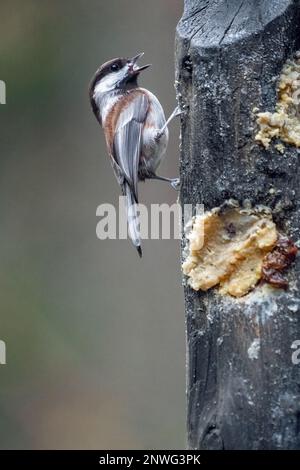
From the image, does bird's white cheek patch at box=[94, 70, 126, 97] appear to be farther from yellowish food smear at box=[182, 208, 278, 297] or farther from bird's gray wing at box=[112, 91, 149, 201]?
yellowish food smear at box=[182, 208, 278, 297]

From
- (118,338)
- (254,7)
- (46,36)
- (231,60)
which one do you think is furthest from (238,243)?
(46,36)

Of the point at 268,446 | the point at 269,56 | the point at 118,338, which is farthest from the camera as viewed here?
the point at 118,338

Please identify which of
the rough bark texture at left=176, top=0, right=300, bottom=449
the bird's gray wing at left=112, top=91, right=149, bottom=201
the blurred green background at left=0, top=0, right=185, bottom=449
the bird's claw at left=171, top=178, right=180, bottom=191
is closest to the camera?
the rough bark texture at left=176, top=0, right=300, bottom=449

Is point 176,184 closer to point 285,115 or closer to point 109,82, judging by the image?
point 285,115

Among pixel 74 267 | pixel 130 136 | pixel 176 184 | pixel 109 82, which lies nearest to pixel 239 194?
pixel 176 184

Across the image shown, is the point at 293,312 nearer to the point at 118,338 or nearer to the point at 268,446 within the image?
the point at 268,446

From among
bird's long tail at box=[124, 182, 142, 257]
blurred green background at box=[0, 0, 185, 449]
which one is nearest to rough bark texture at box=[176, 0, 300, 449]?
bird's long tail at box=[124, 182, 142, 257]
